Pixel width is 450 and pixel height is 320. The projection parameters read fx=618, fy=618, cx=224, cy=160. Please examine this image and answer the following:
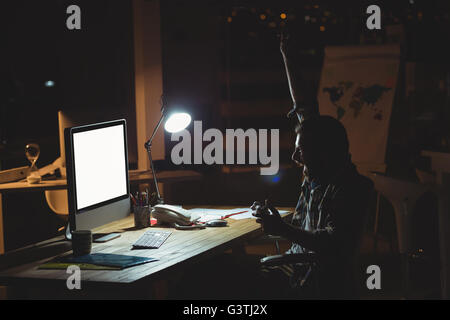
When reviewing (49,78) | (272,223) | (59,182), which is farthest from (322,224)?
(49,78)

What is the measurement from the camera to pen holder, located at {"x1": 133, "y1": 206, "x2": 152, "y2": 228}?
3.00 metres

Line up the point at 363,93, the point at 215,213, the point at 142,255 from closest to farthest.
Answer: the point at 142,255 → the point at 215,213 → the point at 363,93

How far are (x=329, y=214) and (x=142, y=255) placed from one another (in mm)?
742

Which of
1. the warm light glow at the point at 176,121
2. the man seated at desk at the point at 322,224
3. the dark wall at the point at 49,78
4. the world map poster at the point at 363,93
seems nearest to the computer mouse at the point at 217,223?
the man seated at desk at the point at 322,224

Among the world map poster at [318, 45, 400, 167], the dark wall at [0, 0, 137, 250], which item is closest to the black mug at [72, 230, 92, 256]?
the dark wall at [0, 0, 137, 250]

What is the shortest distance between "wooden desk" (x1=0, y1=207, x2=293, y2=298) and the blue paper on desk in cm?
3

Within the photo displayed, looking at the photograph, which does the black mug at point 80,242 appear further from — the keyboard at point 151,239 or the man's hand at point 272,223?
the man's hand at point 272,223

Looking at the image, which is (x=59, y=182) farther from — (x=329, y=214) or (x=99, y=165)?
(x=329, y=214)

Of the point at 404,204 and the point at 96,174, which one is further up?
the point at 96,174

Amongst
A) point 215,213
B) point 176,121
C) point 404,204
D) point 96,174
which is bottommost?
point 404,204

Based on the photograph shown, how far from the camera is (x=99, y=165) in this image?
2727mm

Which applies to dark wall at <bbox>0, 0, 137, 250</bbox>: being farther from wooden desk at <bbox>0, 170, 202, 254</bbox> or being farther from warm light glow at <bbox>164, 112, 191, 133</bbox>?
warm light glow at <bbox>164, 112, 191, 133</bbox>

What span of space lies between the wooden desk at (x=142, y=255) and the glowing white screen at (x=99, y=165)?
21cm

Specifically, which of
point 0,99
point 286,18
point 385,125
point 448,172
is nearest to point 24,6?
point 0,99
